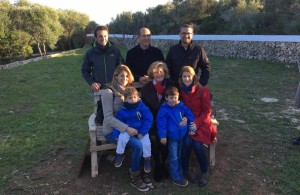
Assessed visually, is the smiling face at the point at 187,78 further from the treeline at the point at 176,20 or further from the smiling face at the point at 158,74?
the treeline at the point at 176,20

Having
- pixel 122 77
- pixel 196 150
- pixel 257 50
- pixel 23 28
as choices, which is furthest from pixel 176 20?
pixel 196 150

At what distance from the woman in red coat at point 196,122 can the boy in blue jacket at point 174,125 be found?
0.29 feet

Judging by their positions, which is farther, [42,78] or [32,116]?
[42,78]

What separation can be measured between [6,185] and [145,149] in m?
1.91

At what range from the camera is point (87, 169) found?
459cm

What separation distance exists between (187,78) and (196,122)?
566 mm

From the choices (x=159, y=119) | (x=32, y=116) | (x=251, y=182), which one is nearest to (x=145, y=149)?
(x=159, y=119)

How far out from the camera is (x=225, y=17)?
30.2m

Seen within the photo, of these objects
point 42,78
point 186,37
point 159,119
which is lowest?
point 42,78

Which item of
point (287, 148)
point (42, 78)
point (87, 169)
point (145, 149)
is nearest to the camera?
point (145, 149)

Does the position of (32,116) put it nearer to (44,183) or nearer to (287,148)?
(44,183)

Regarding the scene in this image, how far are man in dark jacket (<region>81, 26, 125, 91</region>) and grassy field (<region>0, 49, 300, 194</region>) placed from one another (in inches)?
49.3

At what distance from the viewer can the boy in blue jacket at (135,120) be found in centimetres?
398

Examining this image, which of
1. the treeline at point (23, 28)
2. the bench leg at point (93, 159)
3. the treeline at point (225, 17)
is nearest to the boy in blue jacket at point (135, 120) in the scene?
the bench leg at point (93, 159)
